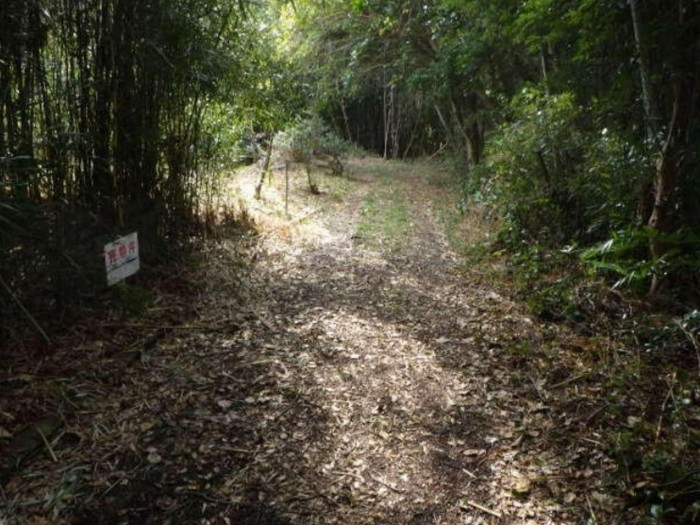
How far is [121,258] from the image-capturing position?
3076 mm

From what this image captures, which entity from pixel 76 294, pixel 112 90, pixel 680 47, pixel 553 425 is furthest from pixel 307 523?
pixel 680 47

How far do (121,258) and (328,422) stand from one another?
1.75 metres

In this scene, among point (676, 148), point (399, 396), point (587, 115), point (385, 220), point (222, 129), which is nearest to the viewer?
point (399, 396)

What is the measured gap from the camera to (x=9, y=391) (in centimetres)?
230

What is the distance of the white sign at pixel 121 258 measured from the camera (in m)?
2.97

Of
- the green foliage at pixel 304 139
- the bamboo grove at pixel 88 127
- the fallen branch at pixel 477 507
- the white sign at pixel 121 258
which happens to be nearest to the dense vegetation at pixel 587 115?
the green foliage at pixel 304 139

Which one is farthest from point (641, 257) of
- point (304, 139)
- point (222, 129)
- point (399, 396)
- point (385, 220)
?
point (304, 139)

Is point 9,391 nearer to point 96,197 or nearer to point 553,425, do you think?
point 96,197

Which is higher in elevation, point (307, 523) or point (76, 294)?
point (76, 294)

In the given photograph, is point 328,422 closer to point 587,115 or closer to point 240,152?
point 587,115

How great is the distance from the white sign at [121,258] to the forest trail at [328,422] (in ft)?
1.60

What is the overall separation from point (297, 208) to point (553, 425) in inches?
229

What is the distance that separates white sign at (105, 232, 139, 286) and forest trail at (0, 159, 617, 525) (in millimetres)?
488

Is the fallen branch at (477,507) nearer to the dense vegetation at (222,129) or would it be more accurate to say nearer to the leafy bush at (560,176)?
the dense vegetation at (222,129)
